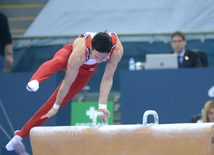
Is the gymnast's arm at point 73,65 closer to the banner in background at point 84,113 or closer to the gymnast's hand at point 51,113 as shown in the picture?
the gymnast's hand at point 51,113

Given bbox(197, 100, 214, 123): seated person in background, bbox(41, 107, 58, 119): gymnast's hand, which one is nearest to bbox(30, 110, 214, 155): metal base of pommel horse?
bbox(41, 107, 58, 119): gymnast's hand

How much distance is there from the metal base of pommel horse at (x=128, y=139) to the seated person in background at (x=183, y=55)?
104 inches

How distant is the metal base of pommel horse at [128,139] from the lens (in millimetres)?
2248

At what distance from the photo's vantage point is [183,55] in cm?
493

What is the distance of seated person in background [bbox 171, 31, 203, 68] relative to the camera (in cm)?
484

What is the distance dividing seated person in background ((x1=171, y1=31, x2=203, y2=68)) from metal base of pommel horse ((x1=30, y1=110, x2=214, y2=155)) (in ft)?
8.68

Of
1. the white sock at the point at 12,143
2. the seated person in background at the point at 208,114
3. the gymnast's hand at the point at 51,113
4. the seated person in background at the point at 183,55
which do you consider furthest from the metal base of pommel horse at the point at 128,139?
the seated person in background at the point at 183,55

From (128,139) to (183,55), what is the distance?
2.94m

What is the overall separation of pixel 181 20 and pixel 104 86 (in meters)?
3.98

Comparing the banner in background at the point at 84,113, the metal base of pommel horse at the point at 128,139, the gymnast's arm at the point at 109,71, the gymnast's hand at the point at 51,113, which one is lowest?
the banner in background at the point at 84,113

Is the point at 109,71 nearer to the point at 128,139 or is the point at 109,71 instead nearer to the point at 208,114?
the point at 128,139

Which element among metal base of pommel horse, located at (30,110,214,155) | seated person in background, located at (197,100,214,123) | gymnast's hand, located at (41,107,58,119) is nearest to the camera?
metal base of pommel horse, located at (30,110,214,155)

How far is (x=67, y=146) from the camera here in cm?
252

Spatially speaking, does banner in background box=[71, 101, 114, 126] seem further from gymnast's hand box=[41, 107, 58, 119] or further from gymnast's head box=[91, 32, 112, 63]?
gymnast's head box=[91, 32, 112, 63]
